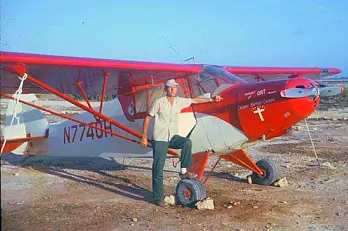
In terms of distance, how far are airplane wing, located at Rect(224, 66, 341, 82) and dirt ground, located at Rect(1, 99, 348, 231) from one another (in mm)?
2147

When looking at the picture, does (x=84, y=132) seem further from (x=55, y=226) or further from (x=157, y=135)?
(x=55, y=226)

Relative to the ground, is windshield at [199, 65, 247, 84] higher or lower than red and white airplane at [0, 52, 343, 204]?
higher

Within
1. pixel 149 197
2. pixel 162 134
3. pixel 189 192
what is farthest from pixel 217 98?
pixel 149 197

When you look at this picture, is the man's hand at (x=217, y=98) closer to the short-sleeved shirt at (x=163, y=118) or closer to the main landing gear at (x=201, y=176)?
the short-sleeved shirt at (x=163, y=118)

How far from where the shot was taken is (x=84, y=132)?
9266 millimetres

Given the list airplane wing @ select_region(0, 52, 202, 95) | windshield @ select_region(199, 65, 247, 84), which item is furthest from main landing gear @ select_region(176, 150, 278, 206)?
airplane wing @ select_region(0, 52, 202, 95)

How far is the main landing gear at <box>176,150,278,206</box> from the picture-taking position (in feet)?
21.0

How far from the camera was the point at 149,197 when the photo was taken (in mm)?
7055

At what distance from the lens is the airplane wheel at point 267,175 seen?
26.6 ft

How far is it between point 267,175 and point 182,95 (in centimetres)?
237

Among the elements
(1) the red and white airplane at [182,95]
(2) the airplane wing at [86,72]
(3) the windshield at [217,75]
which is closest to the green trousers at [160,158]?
(1) the red and white airplane at [182,95]

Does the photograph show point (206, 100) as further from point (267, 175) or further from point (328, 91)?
point (267, 175)

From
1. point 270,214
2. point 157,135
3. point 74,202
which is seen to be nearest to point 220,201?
point 270,214

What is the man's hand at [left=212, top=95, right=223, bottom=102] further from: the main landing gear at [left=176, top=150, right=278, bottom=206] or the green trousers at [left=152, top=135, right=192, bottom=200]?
the main landing gear at [left=176, top=150, right=278, bottom=206]
